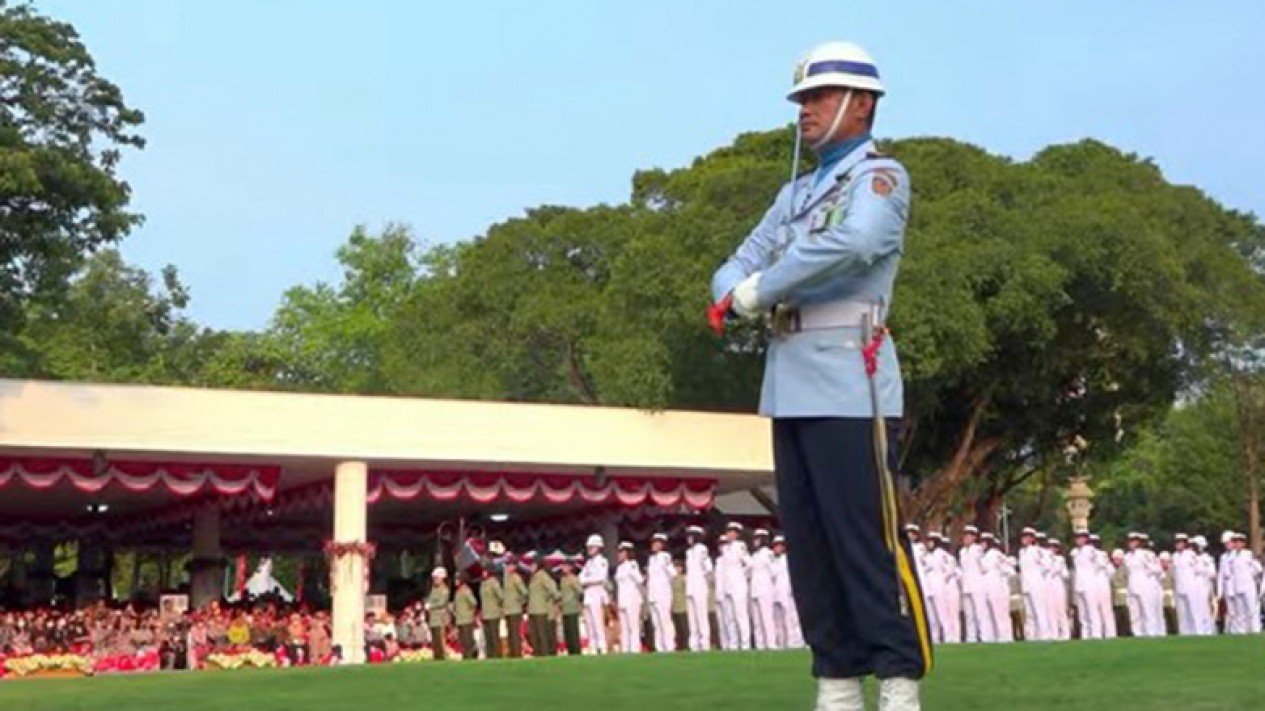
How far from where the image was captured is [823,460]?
3.80 m

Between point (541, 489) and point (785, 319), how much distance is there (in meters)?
21.9

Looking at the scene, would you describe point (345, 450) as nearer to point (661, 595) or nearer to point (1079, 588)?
point (661, 595)

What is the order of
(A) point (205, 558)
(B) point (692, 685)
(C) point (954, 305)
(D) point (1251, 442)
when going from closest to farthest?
(B) point (692, 685) < (C) point (954, 305) < (A) point (205, 558) < (D) point (1251, 442)

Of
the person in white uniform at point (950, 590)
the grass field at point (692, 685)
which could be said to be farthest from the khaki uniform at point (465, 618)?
the grass field at point (692, 685)

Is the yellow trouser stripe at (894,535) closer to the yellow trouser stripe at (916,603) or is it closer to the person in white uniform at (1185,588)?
the yellow trouser stripe at (916,603)

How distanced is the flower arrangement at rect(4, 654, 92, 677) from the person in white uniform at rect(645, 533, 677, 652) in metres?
7.01

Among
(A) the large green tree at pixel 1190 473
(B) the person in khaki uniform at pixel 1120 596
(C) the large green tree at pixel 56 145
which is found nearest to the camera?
(C) the large green tree at pixel 56 145

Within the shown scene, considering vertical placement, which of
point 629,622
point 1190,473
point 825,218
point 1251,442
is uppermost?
point 1190,473

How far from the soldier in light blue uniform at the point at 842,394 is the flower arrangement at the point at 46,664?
57.7 feet

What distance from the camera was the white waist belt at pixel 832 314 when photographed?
3883mm

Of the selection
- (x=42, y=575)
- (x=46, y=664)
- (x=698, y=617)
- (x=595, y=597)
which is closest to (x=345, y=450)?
(x=595, y=597)

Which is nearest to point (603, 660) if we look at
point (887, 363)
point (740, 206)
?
point (887, 363)

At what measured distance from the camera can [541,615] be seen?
22.1m

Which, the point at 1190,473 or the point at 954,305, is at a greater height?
the point at 954,305
